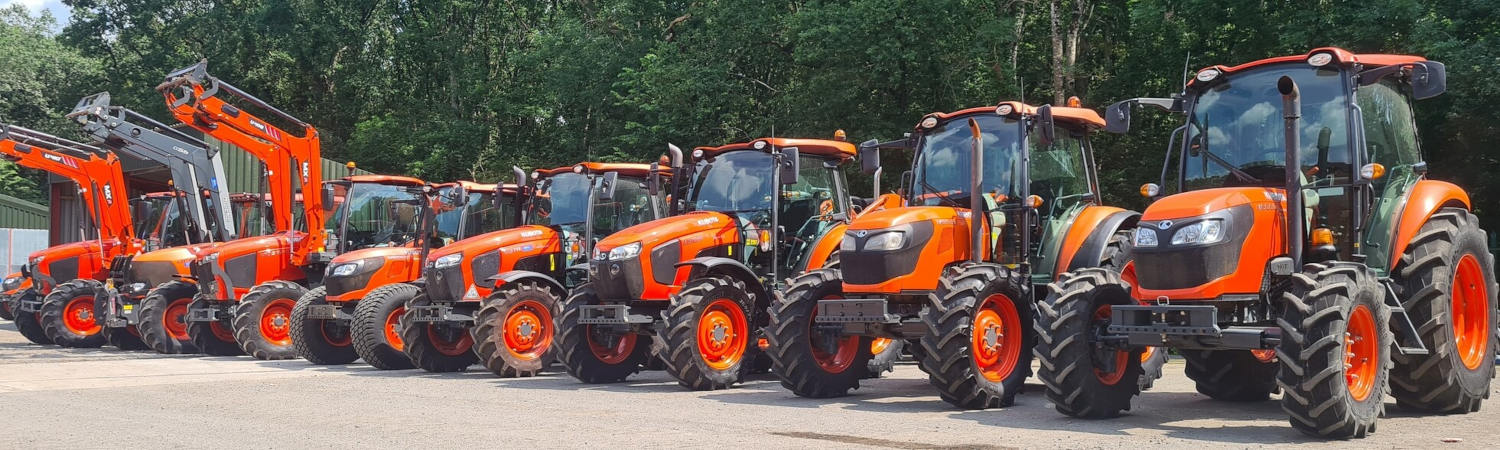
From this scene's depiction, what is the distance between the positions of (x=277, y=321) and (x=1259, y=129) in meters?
13.1

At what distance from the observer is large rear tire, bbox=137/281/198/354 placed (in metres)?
19.2

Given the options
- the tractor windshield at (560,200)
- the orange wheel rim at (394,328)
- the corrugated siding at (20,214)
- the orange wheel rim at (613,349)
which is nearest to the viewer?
the orange wheel rim at (613,349)

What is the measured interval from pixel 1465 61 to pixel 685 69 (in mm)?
15446

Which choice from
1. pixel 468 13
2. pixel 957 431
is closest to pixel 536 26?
pixel 468 13

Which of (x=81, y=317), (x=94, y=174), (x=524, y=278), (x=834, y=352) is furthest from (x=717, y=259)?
(x=94, y=174)

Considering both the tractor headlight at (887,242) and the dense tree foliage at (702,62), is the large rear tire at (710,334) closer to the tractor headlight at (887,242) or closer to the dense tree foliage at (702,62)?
A: the tractor headlight at (887,242)

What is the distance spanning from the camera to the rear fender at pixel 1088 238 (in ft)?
36.5

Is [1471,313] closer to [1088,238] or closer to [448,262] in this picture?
[1088,238]

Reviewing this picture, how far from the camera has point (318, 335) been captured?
16.8 metres

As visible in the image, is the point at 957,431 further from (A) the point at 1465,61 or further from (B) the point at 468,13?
(B) the point at 468,13

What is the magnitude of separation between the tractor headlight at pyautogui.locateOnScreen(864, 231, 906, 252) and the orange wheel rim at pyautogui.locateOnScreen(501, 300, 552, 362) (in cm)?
492

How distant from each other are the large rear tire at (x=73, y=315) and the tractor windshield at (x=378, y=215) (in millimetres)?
5922

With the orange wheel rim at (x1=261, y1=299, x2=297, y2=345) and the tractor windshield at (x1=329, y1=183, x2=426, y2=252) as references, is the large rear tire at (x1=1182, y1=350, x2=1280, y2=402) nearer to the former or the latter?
the tractor windshield at (x1=329, y1=183, x2=426, y2=252)

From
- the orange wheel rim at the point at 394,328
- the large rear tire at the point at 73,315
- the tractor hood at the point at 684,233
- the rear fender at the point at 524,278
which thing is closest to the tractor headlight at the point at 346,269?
the orange wheel rim at the point at 394,328
